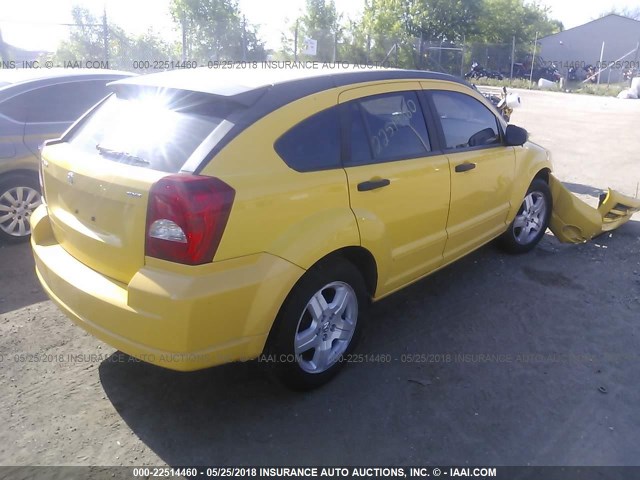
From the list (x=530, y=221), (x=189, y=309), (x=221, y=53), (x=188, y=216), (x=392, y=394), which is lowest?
(x=392, y=394)

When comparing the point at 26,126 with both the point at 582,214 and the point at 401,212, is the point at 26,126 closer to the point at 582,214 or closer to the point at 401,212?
the point at 401,212

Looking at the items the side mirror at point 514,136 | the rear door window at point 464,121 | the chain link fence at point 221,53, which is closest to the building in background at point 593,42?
the chain link fence at point 221,53

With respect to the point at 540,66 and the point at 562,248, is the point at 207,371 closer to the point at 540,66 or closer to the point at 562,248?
the point at 562,248

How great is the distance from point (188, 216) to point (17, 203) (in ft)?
12.3

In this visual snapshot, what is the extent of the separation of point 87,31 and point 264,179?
13.3m

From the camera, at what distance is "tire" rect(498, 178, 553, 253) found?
5.10 meters

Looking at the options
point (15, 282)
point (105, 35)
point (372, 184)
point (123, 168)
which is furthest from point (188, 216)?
point (105, 35)

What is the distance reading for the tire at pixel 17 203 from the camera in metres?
5.19

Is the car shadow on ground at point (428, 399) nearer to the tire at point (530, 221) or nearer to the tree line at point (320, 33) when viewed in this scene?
the tire at point (530, 221)

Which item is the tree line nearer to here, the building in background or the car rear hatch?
the building in background

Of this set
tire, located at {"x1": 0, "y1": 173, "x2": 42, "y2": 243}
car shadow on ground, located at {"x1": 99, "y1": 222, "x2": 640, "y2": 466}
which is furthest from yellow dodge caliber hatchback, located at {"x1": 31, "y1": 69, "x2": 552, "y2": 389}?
tire, located at {"x1": 0, "y1": 173, "x2": 42, "y2": 243}

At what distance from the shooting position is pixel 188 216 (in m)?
2.38

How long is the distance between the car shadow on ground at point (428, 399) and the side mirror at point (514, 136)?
4.40 ft


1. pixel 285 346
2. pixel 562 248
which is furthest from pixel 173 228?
pixel 562 248
